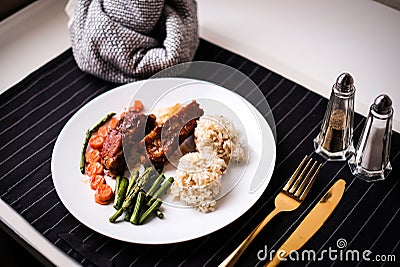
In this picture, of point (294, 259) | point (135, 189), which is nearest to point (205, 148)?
point (135, 189)

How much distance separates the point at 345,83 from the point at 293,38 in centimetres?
38

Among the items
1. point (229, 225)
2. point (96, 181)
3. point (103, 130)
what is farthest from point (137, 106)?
point (229, 225)

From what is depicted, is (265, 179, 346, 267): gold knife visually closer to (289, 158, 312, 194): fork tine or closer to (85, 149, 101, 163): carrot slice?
(289, 158, 312, 194): fork tine

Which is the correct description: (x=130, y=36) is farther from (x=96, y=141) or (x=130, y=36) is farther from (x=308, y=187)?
(x=308, y=187)

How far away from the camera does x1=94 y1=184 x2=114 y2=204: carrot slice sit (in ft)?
3.63

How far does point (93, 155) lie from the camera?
1189 mm

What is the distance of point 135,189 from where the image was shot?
111 cm

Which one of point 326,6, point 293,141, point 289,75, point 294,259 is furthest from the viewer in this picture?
point 326,6

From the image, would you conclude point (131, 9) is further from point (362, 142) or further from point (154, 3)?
point (362, 142)

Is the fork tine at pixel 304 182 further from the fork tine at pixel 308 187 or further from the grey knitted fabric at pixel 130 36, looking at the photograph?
the grey knitted fabric at pixel 130 36

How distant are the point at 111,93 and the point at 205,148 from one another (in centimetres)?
29

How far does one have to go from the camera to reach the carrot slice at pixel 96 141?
120 cm

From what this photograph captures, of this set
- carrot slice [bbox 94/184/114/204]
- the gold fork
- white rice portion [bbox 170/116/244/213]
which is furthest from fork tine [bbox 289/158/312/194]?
carrot slice [bbox 94/184/114/204]

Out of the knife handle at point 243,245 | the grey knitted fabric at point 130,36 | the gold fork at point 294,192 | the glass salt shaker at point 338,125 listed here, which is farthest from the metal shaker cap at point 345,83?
the grey knitted fabric at point 130,36
